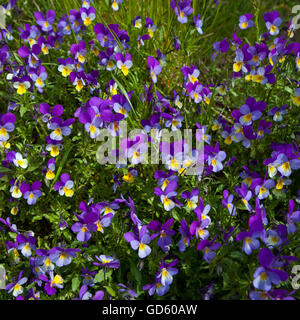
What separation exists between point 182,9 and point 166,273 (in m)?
2.22

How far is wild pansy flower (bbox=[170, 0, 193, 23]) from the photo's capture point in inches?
129

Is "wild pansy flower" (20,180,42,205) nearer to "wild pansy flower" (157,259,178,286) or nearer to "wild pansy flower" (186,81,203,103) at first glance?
"wild pansy flower" (157,259,178,286)

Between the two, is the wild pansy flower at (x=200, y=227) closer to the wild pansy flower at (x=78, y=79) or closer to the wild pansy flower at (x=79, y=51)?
the wild pansy flower at (x=78, y=79)

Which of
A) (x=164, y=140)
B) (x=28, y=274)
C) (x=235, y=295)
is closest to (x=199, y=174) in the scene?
(x=164, y=140)

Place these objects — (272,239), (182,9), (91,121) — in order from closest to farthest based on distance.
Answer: (272,239)
(91,121)
(182,9)

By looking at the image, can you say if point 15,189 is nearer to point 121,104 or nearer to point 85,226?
point 85,226

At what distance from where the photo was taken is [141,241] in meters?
2.17

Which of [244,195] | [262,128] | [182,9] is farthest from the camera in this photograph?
[182,9]

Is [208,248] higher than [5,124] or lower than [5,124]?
lower

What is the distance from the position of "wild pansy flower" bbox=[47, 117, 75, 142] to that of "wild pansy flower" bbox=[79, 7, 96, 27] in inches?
40.7

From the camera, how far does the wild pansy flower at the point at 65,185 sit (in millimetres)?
2660

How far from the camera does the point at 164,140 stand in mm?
2725

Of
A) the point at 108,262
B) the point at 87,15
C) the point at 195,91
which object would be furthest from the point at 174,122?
the point at 87,15

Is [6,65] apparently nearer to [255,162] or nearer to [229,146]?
[229,146]
